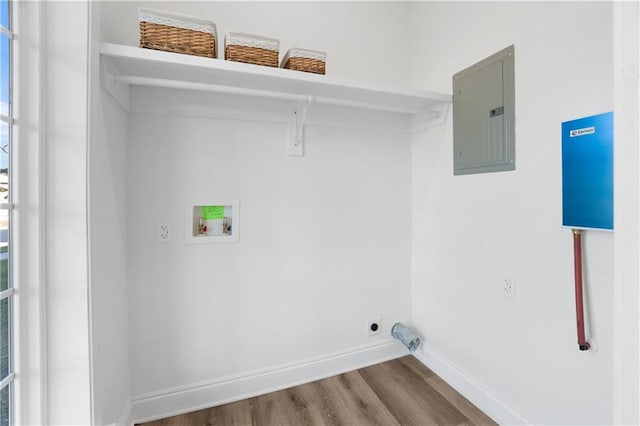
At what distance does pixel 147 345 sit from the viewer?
1602 millimetres

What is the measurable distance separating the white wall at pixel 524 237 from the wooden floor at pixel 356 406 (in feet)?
0.63

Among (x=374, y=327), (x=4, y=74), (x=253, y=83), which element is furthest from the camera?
(x=374, y=327)

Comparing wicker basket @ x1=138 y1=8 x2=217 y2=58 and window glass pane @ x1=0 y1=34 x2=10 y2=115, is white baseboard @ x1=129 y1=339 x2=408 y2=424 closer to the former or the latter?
window glass pane @ x1=0 y1=34 x2=10 y2=115

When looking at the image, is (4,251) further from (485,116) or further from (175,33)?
(485,116)

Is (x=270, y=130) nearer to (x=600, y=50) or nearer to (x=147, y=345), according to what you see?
(x=147, y=345)

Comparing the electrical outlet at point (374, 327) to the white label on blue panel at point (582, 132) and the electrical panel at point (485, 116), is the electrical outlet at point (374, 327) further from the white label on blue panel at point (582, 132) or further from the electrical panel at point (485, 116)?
the white label on blue panel at point (582, 132)

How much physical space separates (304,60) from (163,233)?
1221 mm

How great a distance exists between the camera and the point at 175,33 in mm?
1299

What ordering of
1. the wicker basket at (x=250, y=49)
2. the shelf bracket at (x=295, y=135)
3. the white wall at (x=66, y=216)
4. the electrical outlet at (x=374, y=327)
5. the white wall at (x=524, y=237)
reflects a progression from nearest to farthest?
1. the white wall at (x=66, y=216)
2. the white wall at (x=524, y=237)
3. the wicker basket at (x=250, y=49)
4. the shelf bracket at (x=295, y=135)
5. the electrical outlet at (x=374, y=327)

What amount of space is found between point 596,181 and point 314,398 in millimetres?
1780

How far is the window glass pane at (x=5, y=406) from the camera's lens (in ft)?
3.11

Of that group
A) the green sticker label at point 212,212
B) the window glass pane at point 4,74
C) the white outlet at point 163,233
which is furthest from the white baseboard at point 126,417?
the window glass pane at point 4,74

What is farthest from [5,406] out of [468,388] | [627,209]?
[468,388]

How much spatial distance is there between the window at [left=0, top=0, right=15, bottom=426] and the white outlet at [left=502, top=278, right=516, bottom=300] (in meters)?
2.10
